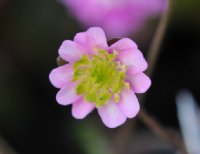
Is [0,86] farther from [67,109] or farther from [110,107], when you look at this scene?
[110,107]

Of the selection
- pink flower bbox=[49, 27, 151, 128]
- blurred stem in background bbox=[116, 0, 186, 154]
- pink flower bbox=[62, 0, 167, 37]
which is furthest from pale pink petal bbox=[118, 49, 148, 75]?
pink flower bbox=[62, 0, 167, 37]

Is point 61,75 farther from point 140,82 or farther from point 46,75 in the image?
point 46,75

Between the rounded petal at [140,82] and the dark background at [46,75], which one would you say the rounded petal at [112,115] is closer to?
the rounded petal at [140,82]

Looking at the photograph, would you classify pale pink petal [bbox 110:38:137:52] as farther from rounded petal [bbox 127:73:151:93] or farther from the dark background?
the dark background

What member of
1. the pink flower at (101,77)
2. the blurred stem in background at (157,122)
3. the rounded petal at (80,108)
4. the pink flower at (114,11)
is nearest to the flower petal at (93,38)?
the pink flower at (101,77)

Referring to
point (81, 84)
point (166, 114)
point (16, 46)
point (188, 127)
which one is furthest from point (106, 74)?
point (16, 46)
